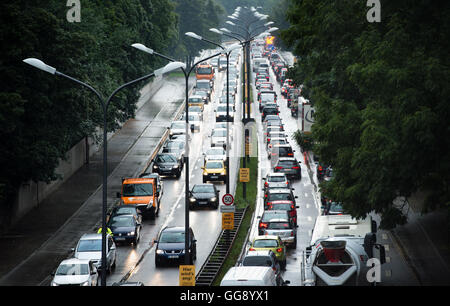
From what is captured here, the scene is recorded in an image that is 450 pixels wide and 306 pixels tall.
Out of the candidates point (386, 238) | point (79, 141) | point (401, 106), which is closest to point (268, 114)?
point (79, 141)

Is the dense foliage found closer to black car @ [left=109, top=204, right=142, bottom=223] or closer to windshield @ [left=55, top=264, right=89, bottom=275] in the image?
windshield @ [left=55, top=264, right=89, bottom=275]

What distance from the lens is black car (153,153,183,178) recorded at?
181ft

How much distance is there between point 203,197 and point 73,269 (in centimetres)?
1795

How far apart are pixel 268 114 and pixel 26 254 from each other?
146 ft

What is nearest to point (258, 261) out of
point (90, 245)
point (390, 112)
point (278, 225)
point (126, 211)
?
point (390, 112)

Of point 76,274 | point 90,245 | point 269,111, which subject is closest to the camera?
point 76,274

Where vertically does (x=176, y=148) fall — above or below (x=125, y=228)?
above

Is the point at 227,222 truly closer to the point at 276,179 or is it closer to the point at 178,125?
the point at 276,179

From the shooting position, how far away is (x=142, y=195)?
45.3 meters

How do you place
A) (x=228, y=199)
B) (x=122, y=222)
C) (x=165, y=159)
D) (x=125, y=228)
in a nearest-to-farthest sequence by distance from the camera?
(x=228, y=199), (x=125, y=228), (x=122, y=222), (x=165, y=159)

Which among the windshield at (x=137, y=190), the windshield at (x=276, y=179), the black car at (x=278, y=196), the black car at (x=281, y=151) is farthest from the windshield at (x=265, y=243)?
the black car at (x=281, y=151)

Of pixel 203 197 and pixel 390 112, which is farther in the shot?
pixel 203 197

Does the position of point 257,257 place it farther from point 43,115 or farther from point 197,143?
point 197,143

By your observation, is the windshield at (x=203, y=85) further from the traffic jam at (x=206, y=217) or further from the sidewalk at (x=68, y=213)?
the sidewalk at (x=68, y=213)
